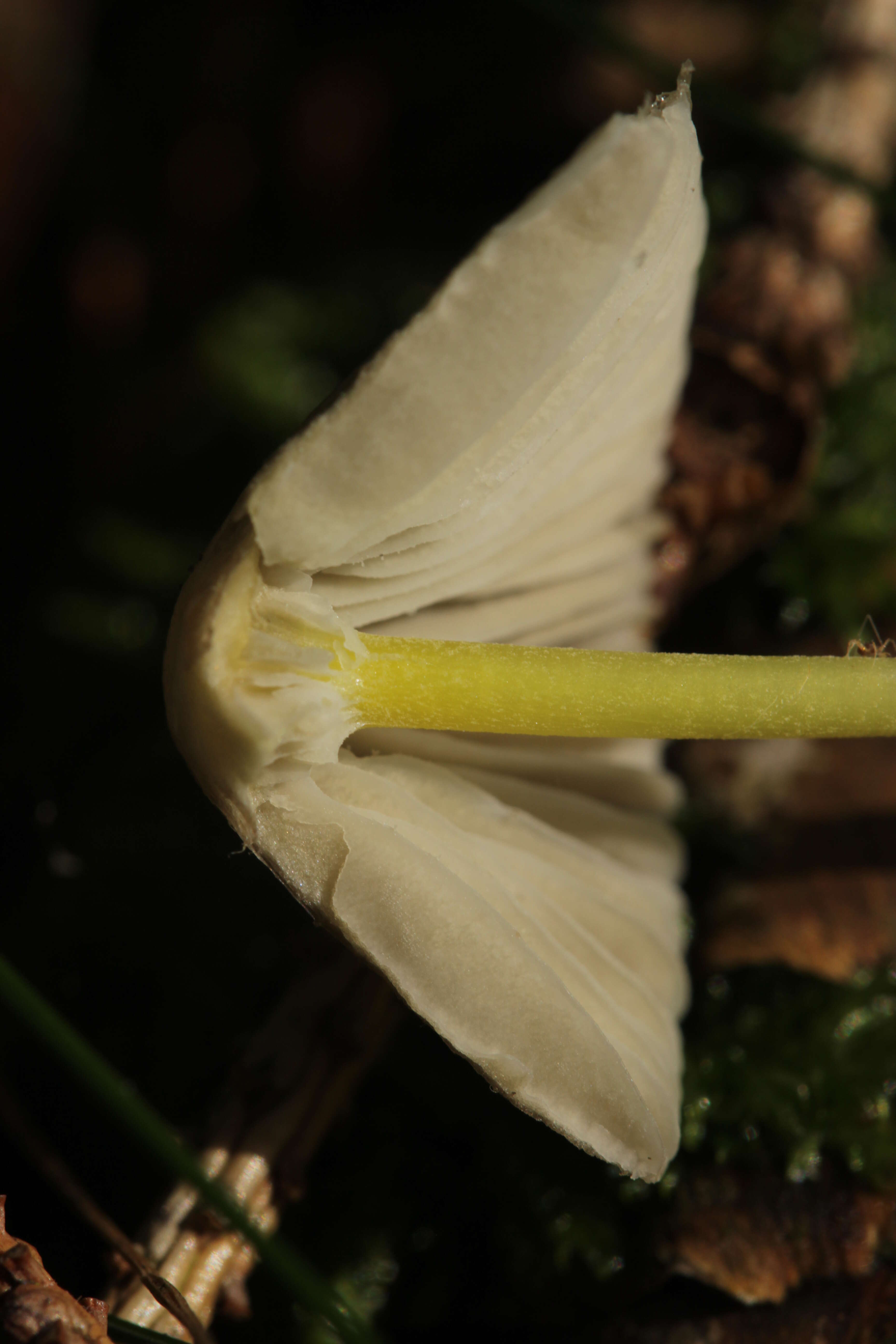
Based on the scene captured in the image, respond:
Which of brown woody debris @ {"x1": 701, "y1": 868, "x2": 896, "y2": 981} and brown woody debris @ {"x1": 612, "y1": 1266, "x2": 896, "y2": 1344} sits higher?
brown woody debris @ {"x1": 701, "y1": 868, "x2": 896, "y2": 981}

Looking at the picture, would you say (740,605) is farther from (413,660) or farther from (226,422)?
(226,422)

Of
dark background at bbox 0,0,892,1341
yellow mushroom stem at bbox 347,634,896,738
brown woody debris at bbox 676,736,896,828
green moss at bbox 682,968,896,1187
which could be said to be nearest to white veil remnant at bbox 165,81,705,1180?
yellow mushroom stem at bbox 347,634,896,738

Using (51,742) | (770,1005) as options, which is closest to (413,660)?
(770,1005)

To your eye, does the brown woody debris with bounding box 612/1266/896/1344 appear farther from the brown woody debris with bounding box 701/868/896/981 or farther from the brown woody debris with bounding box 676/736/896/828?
the brown woody debris with bounding box 676/736/896/828

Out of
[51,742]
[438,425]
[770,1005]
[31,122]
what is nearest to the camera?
[438,425]

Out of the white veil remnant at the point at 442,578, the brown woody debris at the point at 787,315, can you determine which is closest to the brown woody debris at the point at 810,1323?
the white veil remnant at the point at 442,578

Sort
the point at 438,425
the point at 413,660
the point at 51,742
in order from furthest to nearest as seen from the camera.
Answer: the point at 51,742 < the point at 413,660 < the point at 438,425

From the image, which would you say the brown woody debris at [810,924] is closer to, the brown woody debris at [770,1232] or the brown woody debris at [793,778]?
the brown woody debris at [793,778]
